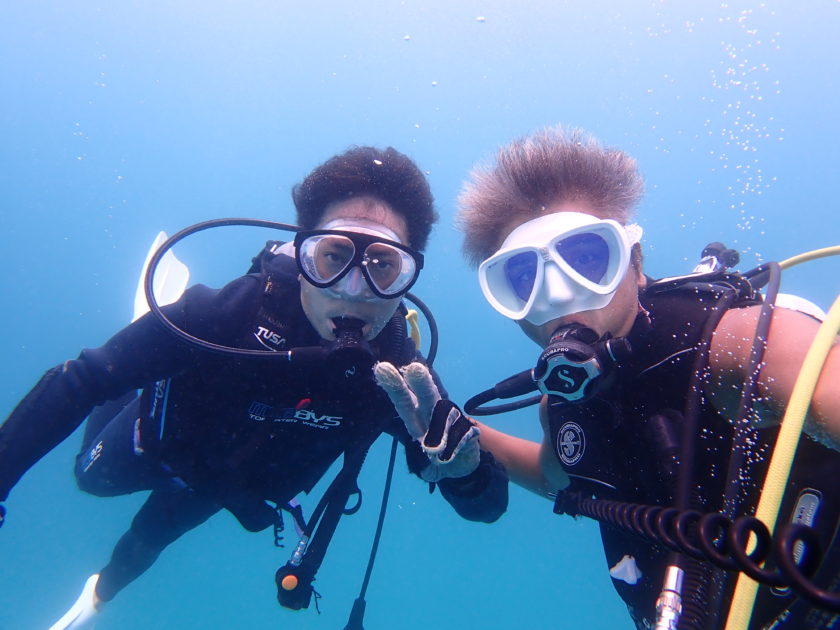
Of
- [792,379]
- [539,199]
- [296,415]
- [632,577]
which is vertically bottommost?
[632,577]

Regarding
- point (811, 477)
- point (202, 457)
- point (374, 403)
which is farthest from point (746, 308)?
point (202, 457)

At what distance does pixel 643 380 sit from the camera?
2.19m

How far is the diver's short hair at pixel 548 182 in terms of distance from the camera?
2.54 meters

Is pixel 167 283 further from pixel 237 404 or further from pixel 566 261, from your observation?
pixel 566 261

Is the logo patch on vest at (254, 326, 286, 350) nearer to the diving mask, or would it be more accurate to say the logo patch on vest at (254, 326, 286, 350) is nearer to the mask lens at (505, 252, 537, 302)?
the diving mask

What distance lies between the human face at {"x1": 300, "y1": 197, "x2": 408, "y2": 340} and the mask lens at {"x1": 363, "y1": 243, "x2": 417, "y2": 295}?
7 cm

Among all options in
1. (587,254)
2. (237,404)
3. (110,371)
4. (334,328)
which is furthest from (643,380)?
(110,371)

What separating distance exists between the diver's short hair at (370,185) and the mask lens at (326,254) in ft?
1.33

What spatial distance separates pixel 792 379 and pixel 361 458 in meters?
2.52

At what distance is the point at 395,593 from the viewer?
2806 centimetres

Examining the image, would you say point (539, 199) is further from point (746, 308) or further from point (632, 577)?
point (632, 577)

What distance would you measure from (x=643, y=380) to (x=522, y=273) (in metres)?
0.80

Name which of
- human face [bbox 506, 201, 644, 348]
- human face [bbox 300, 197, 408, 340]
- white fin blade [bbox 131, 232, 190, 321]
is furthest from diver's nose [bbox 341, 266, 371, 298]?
white fin blade [bbox 131, 232, 190, 321]

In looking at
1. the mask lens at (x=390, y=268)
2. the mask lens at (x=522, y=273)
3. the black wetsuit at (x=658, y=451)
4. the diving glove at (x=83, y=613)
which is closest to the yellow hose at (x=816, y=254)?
the black wetsuit at (x=658, y=451)
